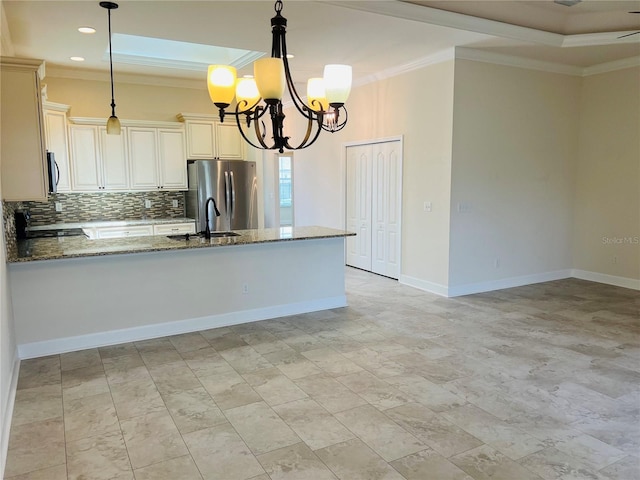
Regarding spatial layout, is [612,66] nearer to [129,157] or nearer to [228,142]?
[228,142]

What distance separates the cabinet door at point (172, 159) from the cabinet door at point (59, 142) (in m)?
1.22

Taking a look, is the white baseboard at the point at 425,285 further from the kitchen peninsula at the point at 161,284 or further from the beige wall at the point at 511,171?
the kitchen peninsula at the point at 161,284

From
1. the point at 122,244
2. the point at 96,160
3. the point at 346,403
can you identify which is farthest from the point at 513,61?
the point at 96,160

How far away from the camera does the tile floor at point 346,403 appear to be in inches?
91.6

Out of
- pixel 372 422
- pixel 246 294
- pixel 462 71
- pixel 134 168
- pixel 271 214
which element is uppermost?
pixel 462 71

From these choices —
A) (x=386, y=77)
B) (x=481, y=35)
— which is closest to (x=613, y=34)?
(x=481, y=35)

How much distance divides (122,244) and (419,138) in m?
3.70

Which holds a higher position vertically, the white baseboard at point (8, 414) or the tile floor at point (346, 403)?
the white baseboard at point (8, 414)

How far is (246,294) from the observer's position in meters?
4.63

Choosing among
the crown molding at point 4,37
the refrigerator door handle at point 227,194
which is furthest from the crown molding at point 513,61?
the crown molding at point 4,37

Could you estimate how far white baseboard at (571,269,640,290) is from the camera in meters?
5.89

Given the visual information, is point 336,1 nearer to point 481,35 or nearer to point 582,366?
point 481,35

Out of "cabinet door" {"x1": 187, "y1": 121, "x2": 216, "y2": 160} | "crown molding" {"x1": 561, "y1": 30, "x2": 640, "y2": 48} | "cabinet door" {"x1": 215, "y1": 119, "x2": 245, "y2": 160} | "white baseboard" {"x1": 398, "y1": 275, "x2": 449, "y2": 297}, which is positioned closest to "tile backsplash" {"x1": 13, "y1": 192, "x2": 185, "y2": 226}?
"cabinet door" {"x1": 187, "y1": 121, "x2": 216, "y2": 160}

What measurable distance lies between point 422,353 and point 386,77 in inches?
156
